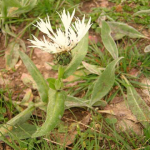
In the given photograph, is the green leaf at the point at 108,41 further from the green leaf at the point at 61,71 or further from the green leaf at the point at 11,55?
the green leaf at the point at 11,55

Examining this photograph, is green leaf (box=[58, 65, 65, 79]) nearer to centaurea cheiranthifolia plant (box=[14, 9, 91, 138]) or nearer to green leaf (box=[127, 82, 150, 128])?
centaurea cheiranthifolia plant (box=[14, 9, 91, 138])

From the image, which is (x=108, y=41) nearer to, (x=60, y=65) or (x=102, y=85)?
(x=102, y=85)

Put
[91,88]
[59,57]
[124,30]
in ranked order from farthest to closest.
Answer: [124,30], [91,88], [59,57]

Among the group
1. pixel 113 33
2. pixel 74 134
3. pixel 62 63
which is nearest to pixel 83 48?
pixel 62 63

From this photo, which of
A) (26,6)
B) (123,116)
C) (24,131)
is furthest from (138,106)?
(26,6)

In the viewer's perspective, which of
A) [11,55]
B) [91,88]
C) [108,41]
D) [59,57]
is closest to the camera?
[59,57]

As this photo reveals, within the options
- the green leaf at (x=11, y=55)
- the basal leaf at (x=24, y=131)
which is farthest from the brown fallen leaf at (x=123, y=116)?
the green leaf at (x=11, y=55)

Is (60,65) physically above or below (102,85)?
above

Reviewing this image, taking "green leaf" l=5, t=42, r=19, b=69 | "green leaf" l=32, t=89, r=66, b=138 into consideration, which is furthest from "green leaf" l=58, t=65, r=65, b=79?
"green leaf" l=5, t=42, r=19, b=69
